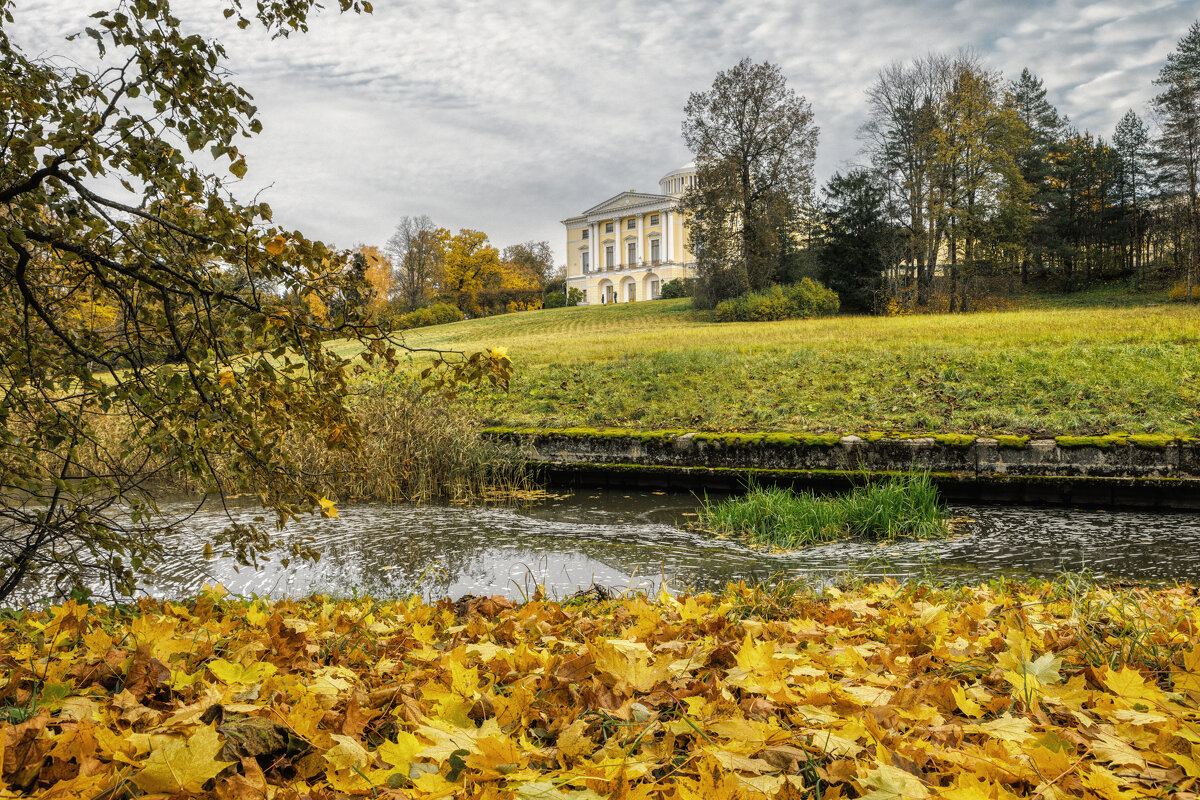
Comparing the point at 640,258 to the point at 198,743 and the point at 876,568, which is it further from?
the point at 198,743

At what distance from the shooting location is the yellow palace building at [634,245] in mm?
62531

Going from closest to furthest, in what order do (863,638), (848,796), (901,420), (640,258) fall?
(848,796)
(863,638)
(901,420)
(640,258)

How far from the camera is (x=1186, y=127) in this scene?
29031 mm

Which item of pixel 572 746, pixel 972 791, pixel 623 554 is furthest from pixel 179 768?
pixel 623 554

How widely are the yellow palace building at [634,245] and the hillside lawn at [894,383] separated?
47.7 meters

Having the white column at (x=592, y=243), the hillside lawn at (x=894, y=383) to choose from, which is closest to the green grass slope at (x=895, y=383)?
the hillside lawn at (x=894, y=383)

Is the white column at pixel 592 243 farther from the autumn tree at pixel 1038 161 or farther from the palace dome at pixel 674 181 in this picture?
the autumn tree at pixel 1038 161

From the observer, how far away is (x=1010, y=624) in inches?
95.3

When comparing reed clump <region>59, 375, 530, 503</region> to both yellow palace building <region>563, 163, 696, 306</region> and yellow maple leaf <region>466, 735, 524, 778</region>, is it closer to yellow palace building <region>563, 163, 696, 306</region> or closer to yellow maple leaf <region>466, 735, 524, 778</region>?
yellow maple leaf <region>466, 735, 524, 778</region>

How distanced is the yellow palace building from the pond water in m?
55.3

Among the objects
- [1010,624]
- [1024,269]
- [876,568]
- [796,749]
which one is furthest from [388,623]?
[1024,269]

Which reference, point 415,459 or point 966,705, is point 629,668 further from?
point 415,459

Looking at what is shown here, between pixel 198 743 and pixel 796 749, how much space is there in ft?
3.32

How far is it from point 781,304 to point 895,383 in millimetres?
17106
